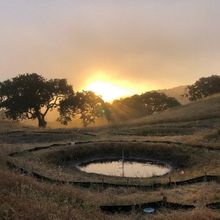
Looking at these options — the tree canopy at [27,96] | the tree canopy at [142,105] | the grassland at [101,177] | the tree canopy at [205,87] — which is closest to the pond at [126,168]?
the grassland at [101,177]

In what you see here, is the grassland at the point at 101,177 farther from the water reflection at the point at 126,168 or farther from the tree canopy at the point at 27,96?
the tree canopy at the point at 27,96

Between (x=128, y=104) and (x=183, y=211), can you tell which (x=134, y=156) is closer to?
A: (x=183, y=211)

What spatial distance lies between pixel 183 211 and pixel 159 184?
25.6 ft

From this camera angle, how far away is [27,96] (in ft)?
301

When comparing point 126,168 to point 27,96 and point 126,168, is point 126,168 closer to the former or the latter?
point 126,168

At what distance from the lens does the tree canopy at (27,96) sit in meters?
91.6

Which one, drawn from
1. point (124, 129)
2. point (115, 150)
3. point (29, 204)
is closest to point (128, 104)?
point (124, 129)

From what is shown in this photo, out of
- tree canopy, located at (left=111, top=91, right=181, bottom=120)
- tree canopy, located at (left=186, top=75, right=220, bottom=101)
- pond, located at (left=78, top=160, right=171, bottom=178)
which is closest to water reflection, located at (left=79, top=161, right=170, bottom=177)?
pond, located at (left=78, top=160, right=171, bottom=178)

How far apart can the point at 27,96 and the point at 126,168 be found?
187 feet

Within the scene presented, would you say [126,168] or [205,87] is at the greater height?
[205,87]

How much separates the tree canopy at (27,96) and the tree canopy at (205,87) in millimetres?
56429

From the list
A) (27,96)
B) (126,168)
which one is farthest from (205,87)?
(126,168)

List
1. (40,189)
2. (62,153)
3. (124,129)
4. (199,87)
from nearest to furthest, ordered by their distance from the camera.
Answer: (40,189)
(62,153)
(124,129)
(199,87)

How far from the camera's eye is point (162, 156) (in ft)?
135
